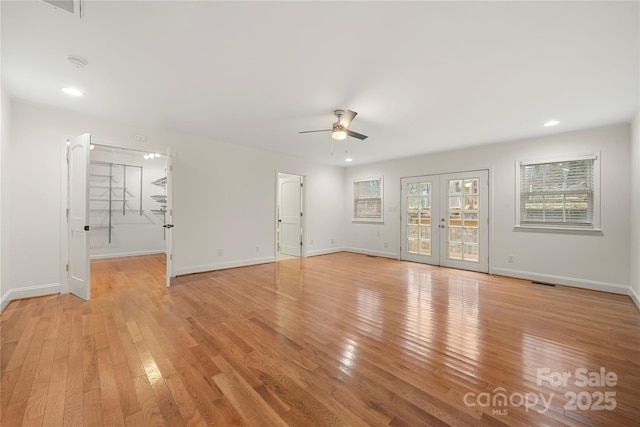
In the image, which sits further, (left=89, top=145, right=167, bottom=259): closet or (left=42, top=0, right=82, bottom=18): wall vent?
(left=89, top=145, right=167, bottom=259): closet

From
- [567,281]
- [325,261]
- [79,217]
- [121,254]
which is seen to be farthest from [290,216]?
[567,281]

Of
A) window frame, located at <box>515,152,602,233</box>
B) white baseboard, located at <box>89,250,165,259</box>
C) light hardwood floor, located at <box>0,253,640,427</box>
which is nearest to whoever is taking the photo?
light hardwood floor, located at <box>0,253,640,427</box>

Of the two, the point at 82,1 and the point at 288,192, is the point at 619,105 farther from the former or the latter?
the point at 288,192

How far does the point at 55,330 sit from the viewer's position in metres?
2.46

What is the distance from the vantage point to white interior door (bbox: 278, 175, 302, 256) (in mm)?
6699

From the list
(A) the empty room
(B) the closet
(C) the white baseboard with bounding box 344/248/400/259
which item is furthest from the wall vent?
(C) the white baseboard with bounding box 344/248/400/259

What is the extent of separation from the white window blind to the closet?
28.3 ft

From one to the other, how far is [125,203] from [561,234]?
9.76 m

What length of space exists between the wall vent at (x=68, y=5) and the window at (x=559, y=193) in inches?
240

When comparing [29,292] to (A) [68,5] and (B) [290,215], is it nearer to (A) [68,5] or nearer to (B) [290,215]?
(A) [68,5]

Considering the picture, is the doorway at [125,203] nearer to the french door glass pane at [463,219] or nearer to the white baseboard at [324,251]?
the white baseboard at [324,251]

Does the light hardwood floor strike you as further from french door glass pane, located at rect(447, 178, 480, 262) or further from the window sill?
french door glass pane, located at rect(447, 178, 480, 262)

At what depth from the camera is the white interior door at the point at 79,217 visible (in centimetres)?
329

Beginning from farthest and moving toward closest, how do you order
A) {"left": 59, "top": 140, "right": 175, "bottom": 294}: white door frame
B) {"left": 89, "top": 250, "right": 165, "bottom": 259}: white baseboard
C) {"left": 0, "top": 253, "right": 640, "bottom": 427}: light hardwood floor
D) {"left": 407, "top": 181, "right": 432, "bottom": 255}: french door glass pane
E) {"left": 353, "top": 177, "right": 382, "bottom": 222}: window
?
1. {"left": 353, "top": 177, "right": 382, "bottom": 222}: window
2. {"left": 89, "top": 250, "right": 165, "bottom": 259}: white baseboard
3. {"left": 407, "top": 181, "right": 432, "bottom": 255}: french door glass pane
4. {"left": 59, "top": 140, "right": 175, "bottom": 294}: white door frame
5. {"left": 0, "top": 253, "right": 640, "bottom": 427}: light hardwood floor
